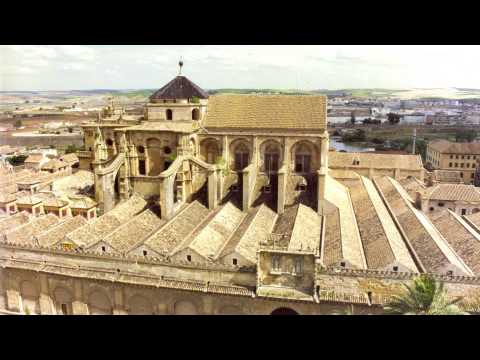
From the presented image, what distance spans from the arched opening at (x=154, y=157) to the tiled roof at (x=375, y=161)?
19152 millimetres

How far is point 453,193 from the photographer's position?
31.8 meters

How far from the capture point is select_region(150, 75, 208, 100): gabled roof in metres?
32.2

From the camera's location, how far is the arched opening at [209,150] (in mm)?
31016

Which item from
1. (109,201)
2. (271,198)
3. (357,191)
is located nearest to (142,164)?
(109,201)

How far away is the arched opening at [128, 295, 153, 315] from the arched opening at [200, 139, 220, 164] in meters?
13.6

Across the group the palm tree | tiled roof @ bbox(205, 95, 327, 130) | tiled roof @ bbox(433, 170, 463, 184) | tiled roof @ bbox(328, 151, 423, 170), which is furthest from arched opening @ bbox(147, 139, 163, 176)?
tiled roof @ bbox(433, 170, 463, 184)

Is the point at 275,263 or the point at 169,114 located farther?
the point at 169,114

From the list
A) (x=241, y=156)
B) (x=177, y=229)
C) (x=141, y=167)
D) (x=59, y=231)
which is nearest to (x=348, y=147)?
(x=241, y=156)

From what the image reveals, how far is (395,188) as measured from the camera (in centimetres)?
3494

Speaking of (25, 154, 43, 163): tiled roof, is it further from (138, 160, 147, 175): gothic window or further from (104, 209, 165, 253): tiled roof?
(104, 209, 165, 253): tiled roof

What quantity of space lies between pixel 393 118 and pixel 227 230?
291ft

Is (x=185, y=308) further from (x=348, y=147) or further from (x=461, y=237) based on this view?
(x=348, y=147)

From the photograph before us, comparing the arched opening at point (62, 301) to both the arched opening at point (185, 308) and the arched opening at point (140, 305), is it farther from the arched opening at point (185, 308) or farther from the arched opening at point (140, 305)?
the arched opening at point (185, 308)

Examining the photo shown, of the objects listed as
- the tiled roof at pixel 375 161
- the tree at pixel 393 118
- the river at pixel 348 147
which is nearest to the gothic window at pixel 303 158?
the tiled roof at pixel 375 161
